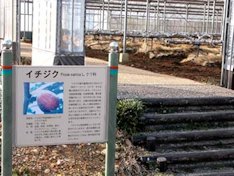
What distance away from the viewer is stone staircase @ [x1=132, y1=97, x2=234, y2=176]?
528cm

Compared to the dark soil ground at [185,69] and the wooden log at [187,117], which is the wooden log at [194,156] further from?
the dark soil ground at [185,69]

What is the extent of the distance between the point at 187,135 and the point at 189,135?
0.08 feet

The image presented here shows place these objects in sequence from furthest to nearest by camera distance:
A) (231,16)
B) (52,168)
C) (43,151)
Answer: (231,16)
(43,151)
(52,168)

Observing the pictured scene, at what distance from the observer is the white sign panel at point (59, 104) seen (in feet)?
11.7

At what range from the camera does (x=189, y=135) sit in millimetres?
5707

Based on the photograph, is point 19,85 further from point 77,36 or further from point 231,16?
point 231,16

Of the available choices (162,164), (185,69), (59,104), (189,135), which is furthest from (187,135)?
(185,69)

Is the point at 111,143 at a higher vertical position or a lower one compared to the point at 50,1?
lower

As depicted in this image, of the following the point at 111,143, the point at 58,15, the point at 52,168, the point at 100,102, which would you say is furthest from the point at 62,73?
the point at 58,15

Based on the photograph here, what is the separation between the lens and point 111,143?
3.90 m

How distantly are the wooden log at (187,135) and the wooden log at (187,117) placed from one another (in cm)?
23

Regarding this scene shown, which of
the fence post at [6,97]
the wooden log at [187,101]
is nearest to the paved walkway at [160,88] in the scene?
the wooden log at [187,101]

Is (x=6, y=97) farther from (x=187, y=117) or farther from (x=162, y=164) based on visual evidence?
(x=187, y=117)

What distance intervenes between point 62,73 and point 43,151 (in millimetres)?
1561
